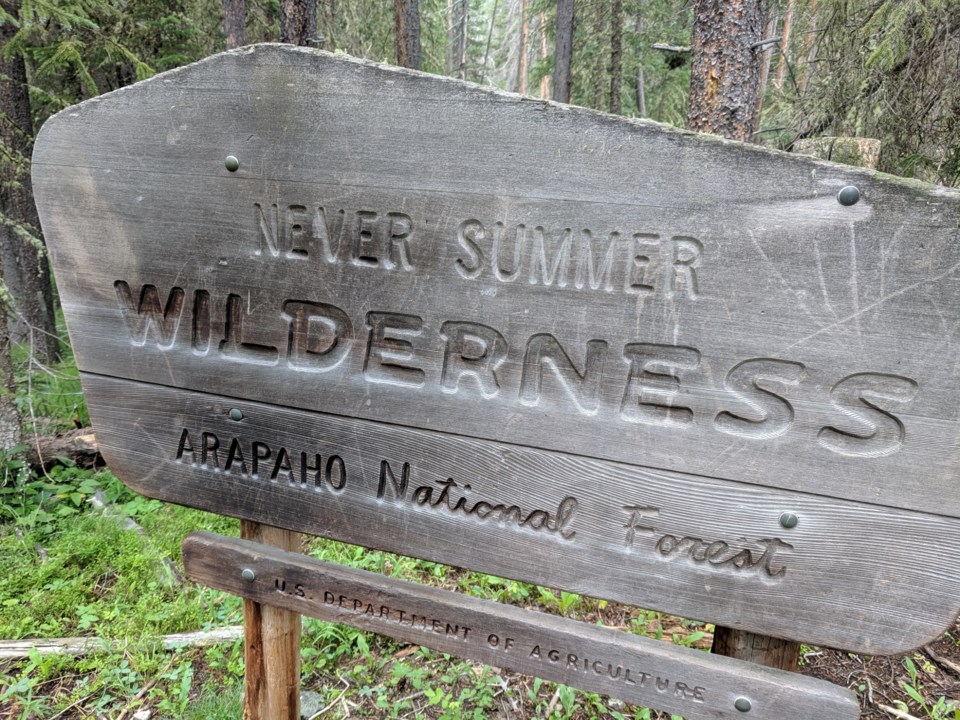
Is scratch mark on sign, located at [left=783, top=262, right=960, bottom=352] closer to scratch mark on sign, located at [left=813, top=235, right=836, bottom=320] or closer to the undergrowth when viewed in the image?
scratch mark on sign, located at [left=813, top=235, right=836, bottom=320]

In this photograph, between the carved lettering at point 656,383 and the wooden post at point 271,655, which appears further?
the wooden post at point 271,655

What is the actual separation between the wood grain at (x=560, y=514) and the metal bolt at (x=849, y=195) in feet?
1.80

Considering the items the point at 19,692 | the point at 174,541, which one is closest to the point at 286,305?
the point at 19,692

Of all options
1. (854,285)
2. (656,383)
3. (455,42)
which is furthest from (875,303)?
(455,42)

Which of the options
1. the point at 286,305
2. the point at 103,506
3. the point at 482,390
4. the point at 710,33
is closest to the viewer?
the point at 482,390

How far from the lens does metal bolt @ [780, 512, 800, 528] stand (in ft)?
3.64

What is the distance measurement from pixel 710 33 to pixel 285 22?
408cm

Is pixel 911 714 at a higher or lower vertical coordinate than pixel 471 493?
lower

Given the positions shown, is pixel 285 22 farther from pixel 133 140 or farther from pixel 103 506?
pixel 133 140

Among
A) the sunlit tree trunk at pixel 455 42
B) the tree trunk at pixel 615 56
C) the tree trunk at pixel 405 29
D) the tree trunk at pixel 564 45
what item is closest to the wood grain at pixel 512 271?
the tree trunk at pixel 405 29

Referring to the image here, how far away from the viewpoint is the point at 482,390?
1.25m

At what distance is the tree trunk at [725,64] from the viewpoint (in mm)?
3082

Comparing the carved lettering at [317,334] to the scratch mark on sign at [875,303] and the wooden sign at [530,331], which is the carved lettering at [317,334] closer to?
the wooden sign at [530,331]

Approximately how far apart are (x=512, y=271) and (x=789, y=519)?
0.74 meters
